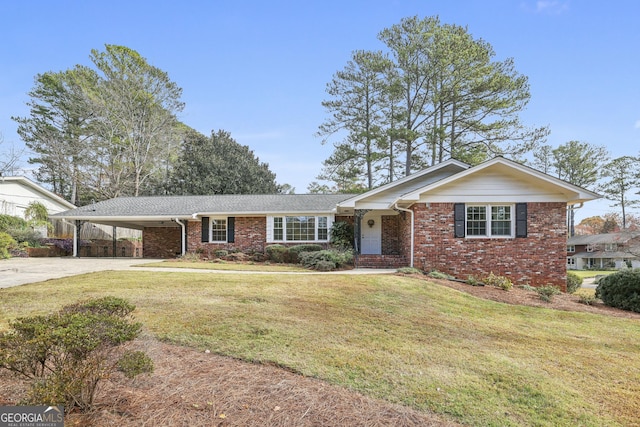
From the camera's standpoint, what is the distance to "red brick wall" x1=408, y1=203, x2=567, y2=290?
12.9 meters

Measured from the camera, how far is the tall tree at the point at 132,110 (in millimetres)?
30562

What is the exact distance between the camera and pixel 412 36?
2686 centimetres

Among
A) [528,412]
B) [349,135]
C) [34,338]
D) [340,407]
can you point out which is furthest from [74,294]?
[349,135]

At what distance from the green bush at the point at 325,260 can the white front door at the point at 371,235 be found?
225 cm

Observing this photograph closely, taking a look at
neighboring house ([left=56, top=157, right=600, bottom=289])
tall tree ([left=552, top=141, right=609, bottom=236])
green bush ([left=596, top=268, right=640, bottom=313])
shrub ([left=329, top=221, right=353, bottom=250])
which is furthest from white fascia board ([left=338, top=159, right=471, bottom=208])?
tall tree ([left=552, top=141, right=609, bottom=236])

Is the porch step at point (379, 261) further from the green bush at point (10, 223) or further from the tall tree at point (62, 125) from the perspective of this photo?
the tall tree at point (62, 125)

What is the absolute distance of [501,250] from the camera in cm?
1302

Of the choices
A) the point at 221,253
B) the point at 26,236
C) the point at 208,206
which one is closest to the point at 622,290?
the point at 221,253

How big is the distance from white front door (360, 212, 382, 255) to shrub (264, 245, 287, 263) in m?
3.88

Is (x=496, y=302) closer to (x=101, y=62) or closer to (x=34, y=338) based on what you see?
(x=34, y=338)

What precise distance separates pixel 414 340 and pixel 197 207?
1655 cm

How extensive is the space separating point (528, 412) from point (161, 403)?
339 centimetres

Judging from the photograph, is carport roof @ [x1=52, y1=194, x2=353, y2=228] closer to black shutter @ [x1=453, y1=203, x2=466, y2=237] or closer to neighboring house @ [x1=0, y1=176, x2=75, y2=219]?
neighboring house @ [x1=0, y1=176, x2=75, y2=219]

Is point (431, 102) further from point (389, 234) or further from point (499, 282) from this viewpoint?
point (499, 282)
